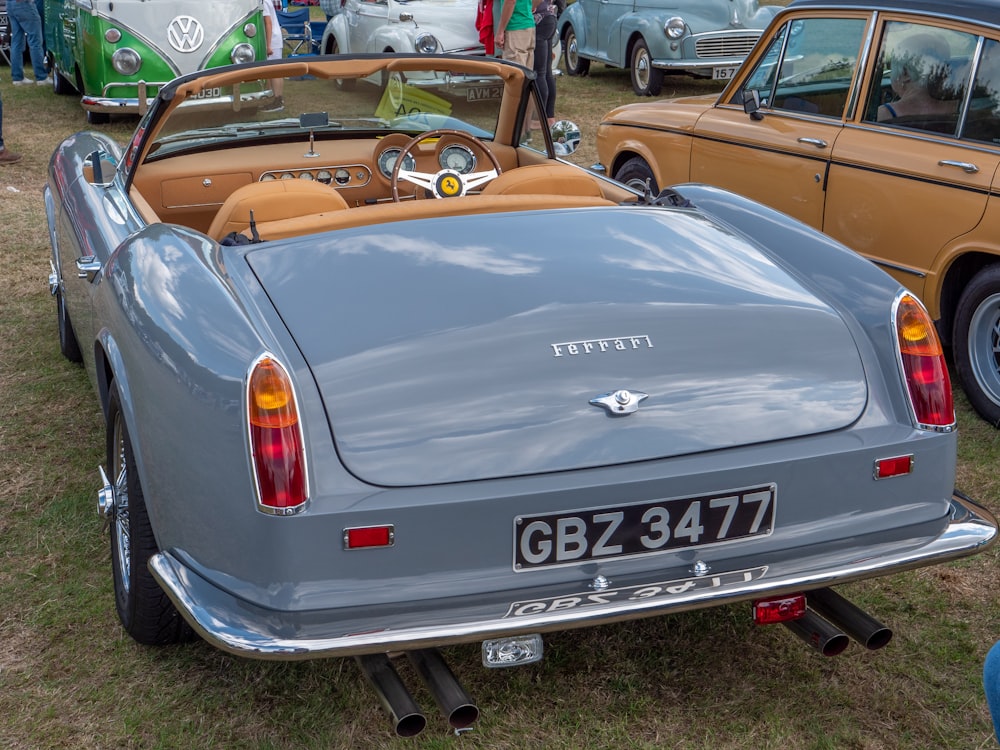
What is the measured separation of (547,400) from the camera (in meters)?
2.41

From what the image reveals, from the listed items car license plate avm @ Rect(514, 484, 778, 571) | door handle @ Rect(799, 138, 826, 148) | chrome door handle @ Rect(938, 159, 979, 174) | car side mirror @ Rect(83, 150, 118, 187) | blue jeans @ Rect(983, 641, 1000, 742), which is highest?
blue jeans @ Rect(983, 641, 1000, 742)

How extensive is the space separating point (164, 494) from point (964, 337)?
3.41 m

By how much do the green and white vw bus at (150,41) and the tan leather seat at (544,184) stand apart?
774 centimetres

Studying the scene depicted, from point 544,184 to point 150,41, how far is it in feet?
26.7

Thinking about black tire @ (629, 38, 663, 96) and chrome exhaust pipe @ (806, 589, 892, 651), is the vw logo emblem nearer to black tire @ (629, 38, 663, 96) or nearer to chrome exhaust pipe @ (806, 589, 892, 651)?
black tire @ (629, 38, 663, 96)

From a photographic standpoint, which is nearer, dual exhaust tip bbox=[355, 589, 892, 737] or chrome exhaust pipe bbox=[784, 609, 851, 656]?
dual exhaust tip bbox=[355, 589, 892, 737]

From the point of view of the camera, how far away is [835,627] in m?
2.71

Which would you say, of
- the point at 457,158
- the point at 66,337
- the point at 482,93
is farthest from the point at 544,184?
the point at 66,337

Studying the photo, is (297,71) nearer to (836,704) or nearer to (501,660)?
(501,660)

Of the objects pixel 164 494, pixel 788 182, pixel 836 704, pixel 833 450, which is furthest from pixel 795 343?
pixel 788 182

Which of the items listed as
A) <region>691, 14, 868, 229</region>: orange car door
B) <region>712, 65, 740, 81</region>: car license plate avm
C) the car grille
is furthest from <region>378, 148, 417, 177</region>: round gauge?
<region>712, 65, 740, 81</region>: car license plate avm

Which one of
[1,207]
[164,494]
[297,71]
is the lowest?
[1,207]

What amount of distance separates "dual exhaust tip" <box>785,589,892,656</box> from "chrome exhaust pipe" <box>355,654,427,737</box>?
2.99 ft

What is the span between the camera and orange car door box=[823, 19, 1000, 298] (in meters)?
4.57
